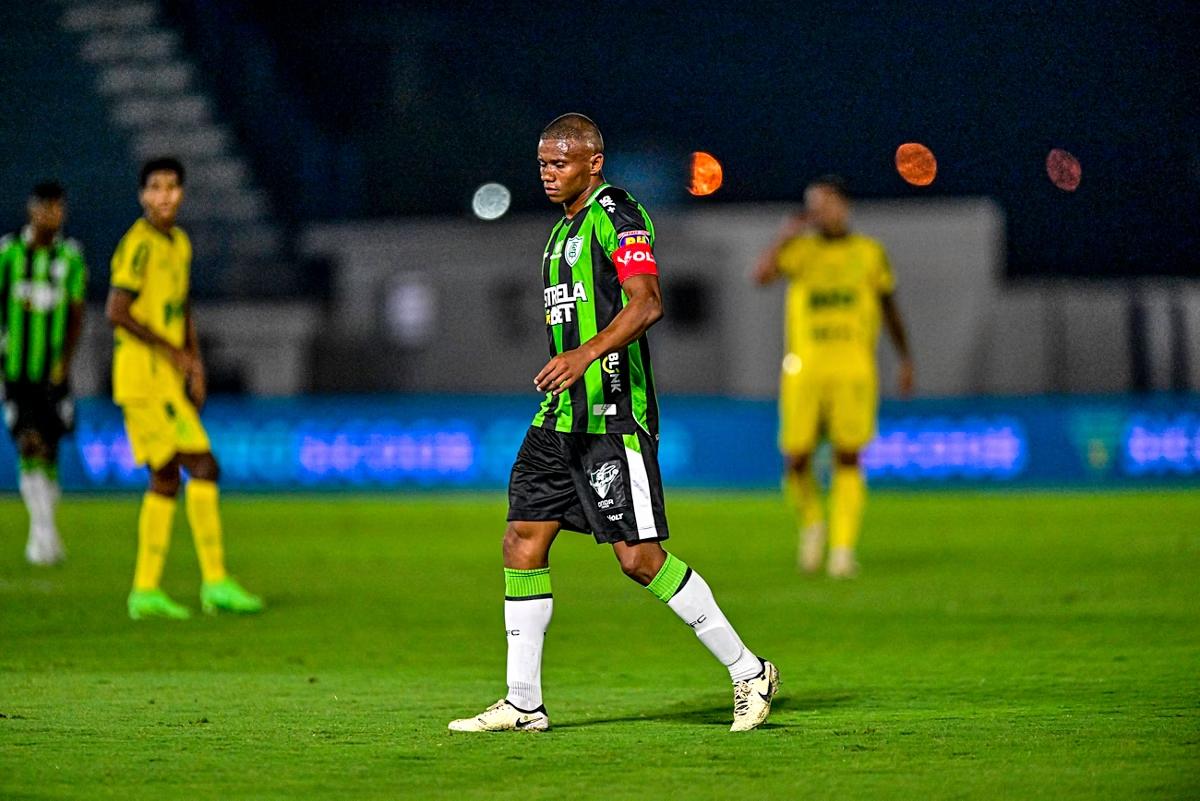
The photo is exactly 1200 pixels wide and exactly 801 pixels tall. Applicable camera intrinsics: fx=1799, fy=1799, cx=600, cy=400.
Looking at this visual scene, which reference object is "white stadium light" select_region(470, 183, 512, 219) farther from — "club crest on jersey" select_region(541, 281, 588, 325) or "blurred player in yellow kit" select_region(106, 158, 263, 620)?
"club crest on jersey" select_region(541, 281, 588, 325)

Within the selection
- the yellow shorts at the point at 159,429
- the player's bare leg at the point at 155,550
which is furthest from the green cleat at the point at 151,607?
the yellow shorts at the point at 159,429

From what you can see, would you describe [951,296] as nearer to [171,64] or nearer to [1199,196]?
[1199,196]

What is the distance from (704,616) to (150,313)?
4275mm

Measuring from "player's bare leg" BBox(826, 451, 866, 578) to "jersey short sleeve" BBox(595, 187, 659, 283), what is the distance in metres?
5.82

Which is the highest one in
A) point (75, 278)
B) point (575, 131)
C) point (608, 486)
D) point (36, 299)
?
point (575, 131)

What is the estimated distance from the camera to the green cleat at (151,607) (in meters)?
9.02

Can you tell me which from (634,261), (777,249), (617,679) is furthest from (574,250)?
(777,249)

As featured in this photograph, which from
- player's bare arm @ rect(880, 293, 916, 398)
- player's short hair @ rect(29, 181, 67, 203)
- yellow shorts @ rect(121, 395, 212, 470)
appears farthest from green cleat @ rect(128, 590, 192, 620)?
player's bare arm @ rect(880, 293, 916, 398)

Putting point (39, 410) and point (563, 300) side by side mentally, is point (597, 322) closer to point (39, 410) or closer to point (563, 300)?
point (563, 300)

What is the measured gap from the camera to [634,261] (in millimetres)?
5551

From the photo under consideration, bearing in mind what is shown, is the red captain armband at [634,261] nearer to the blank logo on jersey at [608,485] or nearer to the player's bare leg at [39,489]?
the blank logo on jersey at [608,485]

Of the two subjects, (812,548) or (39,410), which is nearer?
(812,548)

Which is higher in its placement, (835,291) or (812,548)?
(835,291)

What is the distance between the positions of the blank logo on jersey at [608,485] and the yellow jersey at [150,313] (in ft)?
12.6
